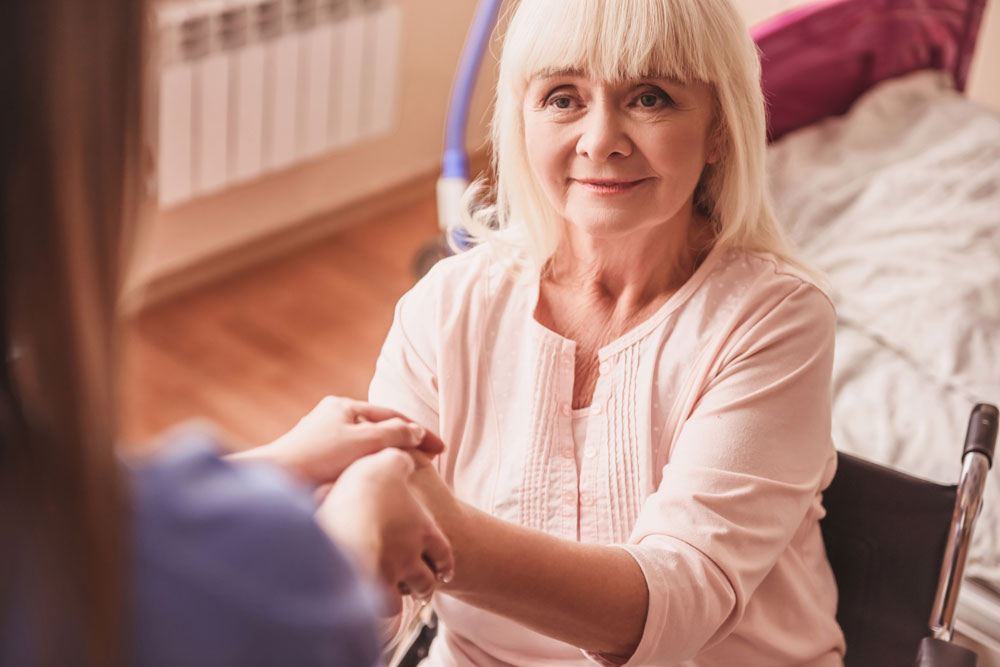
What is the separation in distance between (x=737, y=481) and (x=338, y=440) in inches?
16.2

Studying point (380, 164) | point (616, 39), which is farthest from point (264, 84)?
point (616, 39)

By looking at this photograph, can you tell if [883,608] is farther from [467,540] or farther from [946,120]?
[946,120]

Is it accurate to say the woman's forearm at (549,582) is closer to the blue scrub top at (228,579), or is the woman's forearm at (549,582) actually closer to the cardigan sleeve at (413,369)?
the cardigan sleeve at (413,369)

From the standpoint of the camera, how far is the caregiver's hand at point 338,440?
42.6 inches

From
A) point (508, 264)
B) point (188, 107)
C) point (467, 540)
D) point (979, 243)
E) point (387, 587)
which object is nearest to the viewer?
point (387, 587)

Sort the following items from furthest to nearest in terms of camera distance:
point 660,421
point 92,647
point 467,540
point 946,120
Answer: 1. point 946,120
2. point 660,421
3. point 467,540
4. point 92,647

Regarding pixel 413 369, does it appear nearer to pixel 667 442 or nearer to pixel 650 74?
pixel 667 442

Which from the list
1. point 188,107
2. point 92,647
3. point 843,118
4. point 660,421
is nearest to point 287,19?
point 188,107

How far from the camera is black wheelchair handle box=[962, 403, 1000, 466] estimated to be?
142 cm

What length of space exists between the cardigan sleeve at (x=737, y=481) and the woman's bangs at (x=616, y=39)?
284 mm

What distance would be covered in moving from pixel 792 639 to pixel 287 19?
2.19m

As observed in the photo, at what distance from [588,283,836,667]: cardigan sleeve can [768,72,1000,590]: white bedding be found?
0.67m

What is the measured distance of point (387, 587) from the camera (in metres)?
1.00

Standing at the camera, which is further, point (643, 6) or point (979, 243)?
point (979, 243)
